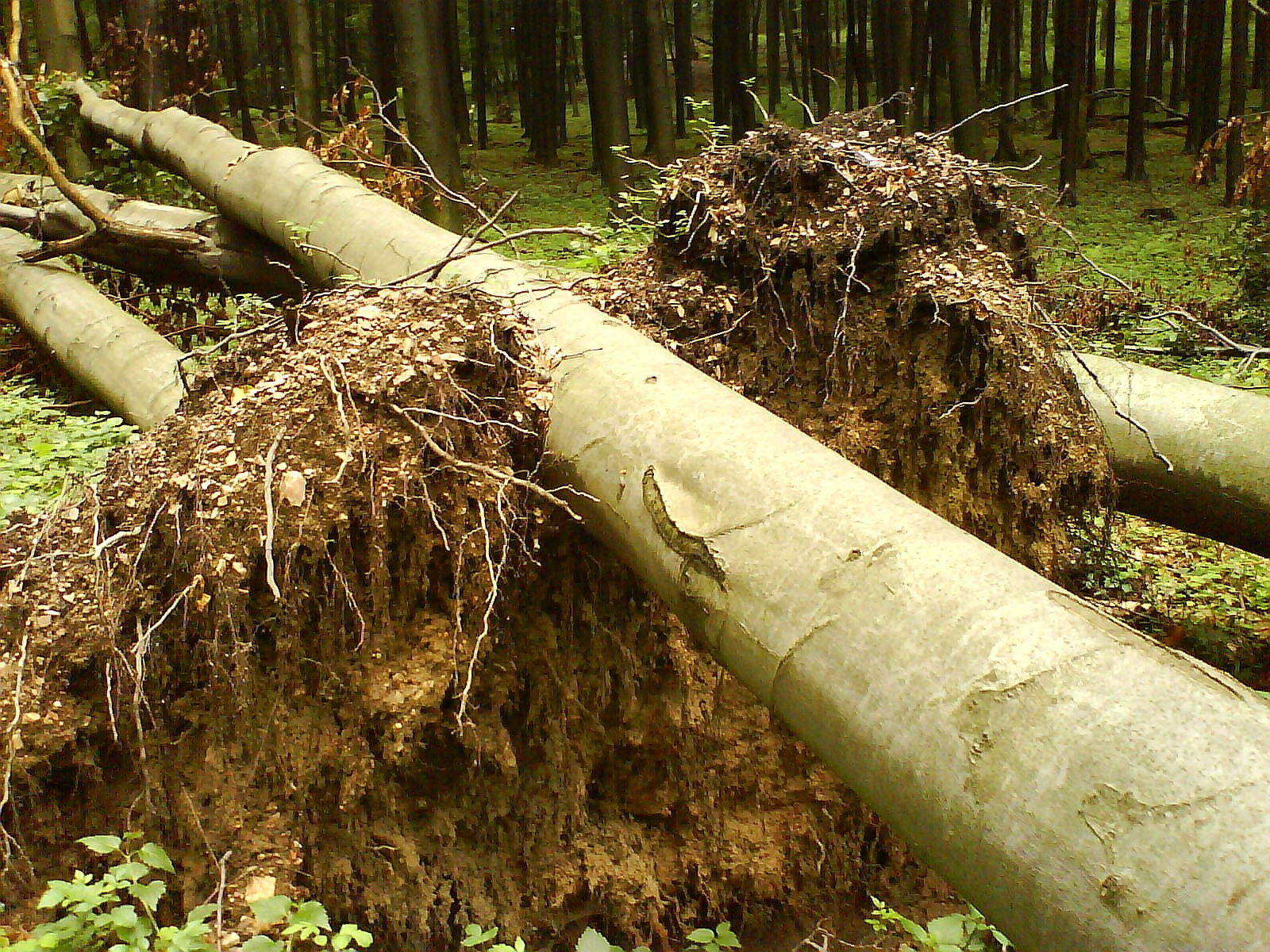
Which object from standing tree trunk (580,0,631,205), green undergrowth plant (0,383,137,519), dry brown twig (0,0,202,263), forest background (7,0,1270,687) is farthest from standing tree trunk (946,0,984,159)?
green undergrowth plant (0,383,137,519)

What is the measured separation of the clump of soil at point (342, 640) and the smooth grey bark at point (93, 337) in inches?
88.1

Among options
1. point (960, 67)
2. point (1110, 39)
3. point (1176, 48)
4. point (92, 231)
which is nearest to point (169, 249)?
point (92, 231)

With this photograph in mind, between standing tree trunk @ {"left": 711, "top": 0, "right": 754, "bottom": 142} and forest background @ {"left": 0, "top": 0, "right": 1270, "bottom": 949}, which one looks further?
standing tree trunk @ {"left": 711, "top": 0, "right": 754, "bottom": 142}

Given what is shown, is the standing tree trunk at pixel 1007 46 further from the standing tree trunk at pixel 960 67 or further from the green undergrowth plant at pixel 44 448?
the green undergrowth plant at pixel 44 448

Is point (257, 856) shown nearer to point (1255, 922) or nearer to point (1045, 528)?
point (1255, 922)

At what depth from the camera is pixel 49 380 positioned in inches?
250

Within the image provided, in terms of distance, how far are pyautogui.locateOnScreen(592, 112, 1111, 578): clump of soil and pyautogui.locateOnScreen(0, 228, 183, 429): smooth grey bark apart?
8.65ft

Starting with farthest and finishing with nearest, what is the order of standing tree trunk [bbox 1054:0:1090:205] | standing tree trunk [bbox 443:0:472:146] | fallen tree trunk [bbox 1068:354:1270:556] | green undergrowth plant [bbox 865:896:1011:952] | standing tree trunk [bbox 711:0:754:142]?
standing tree trunk [bbox 711:0:754:142], standing tree trunk [bbox 443:0:472:146], standing tree trunk [bbox 1054:0:1090:205], fallen tree trunk [bbox 1068:354:1270:556], green undergrowth plant [bbox 865:896:1011:952]

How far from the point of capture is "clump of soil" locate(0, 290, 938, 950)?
2254 millimetres

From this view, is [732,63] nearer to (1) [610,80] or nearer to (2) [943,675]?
(1) [610,80]

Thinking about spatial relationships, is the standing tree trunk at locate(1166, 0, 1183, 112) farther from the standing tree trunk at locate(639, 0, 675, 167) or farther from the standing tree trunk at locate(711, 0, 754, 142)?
the standing tree trunk at locate(639, 0, 675, 167)

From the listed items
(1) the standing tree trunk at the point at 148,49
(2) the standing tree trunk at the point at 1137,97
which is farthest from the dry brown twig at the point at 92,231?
(2) the standing tree trunk at the point at 1137,97

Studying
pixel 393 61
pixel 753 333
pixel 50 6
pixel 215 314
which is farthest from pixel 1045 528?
pixel 393 61

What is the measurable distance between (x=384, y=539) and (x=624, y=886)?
134 cm
